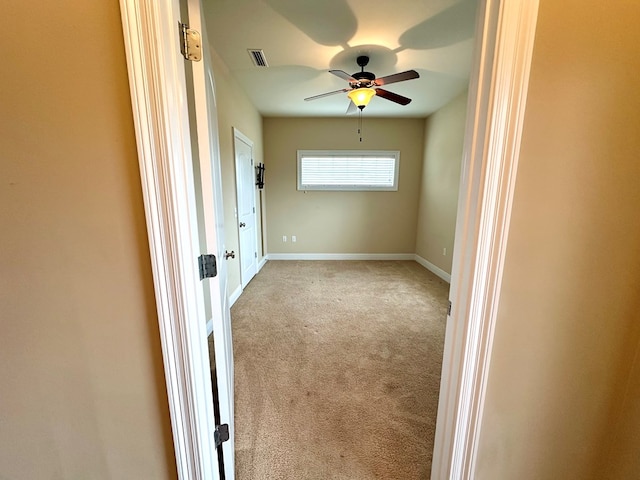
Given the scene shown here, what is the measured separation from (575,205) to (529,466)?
3.24 feet

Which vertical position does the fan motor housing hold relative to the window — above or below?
above

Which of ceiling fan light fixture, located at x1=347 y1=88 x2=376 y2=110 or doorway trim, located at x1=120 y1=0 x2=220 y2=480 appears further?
ceiling fan light fixture, located at x1=347 y1=88 x2=376 y2=110

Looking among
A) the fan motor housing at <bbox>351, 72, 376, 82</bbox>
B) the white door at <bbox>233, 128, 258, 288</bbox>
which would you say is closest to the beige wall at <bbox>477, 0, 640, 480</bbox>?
the fan motor housing at <bbox>351, 72, 376, 82</bbox>

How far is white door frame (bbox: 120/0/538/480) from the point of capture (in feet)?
2.22

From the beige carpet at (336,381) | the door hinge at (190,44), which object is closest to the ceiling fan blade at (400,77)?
the door hinge at (190,44)

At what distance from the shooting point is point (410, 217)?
5.09 meters

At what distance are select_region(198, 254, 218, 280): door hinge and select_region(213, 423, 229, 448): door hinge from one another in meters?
0.68

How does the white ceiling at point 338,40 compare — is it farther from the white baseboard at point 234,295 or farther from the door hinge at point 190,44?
the white baseboard at point 234,295

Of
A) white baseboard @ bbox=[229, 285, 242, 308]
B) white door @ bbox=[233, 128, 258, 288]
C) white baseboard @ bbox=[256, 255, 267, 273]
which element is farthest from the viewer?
white baseboard @ bbox=[256, 255, 267, 273]

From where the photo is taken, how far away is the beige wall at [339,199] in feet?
15.6

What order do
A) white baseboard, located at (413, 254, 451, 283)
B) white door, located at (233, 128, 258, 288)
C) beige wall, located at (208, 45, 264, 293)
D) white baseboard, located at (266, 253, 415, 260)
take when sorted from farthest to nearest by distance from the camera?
white baseboard, located at (266, 253, 415, 260)
white baseboard, located at (413, 254, 451, 283)
white door, located at (233, 128, 258, 288)
beige wall, located at (208, 45, 264, 293)

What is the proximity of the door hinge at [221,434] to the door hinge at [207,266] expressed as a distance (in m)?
0.68

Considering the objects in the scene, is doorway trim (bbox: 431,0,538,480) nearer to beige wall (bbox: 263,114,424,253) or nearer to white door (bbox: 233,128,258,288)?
white door (bbox: 233,128,258,288)

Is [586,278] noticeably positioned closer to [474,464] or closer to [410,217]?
[474,464]
